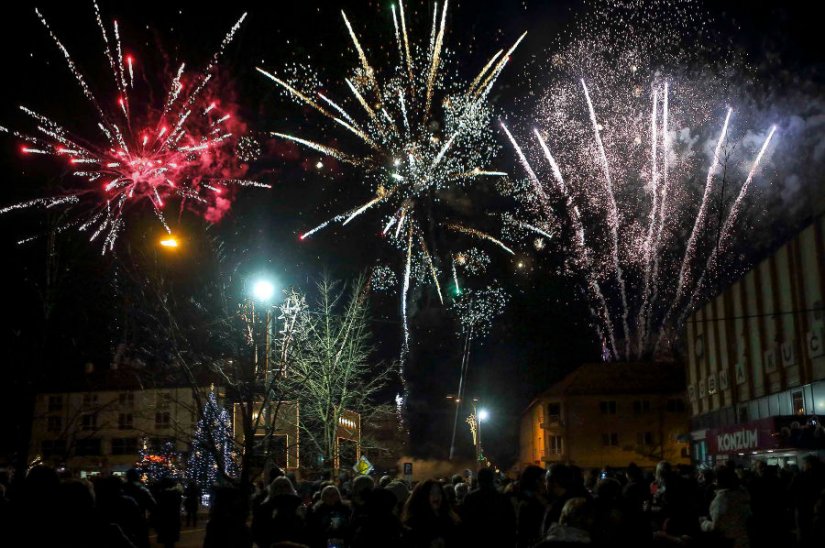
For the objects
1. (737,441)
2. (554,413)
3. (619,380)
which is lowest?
(737,441)

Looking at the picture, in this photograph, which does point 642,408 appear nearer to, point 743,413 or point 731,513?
point 743,413

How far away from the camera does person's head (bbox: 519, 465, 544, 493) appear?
30.6ft

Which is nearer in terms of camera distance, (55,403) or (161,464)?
(161,464)

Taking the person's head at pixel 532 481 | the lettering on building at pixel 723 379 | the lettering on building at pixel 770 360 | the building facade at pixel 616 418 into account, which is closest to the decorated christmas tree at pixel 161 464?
the lettering on building at pixel 723 379

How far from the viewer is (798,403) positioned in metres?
27.2

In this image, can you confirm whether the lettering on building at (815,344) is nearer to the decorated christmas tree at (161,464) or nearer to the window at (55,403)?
the decorated christmas tree at (161,464)

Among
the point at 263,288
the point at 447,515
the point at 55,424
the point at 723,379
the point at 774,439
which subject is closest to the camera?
the point at 447,515

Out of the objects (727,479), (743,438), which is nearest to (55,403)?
(743,438)

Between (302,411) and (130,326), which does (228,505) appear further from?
(302,411)

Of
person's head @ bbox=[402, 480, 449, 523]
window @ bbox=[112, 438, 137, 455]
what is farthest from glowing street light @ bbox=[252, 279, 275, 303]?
window @ bbox=[112, 438, 137, 455]

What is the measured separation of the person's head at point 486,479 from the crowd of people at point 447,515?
11 millimetres

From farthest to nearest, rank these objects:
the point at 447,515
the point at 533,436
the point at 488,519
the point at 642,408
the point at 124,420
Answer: the point at 533,436 < the point at 642,408 < the point at 124,420 < the point at 488,519 < the point at 447,515

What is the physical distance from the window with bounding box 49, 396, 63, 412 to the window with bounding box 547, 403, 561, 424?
38.6 metres

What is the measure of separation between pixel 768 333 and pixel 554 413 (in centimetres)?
4114
